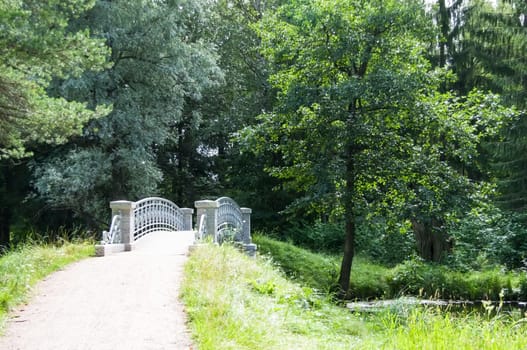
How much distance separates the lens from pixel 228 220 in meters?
18.6

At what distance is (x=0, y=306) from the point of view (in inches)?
280

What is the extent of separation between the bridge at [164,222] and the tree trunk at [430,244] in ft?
23.6

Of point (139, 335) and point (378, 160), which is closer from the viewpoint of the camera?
point (139, 335)

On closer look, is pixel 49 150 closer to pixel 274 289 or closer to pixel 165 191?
pixel 165 191

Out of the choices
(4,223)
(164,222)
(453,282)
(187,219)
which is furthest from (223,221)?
(4,223)

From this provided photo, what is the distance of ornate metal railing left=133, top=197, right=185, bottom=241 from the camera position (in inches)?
631

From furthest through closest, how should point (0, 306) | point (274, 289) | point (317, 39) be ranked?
point (317, 39), point (274, 289), point (0, 306)

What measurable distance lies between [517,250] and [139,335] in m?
18.5

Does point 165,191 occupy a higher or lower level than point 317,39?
lower

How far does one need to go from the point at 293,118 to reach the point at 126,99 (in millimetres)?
8561

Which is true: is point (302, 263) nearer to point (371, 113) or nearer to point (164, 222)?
point (164, 222)

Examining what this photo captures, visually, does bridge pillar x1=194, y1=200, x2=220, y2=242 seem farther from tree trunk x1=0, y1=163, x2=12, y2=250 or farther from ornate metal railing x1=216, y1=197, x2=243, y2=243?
tree trunk x1=0, y1=163, x2=12, y2=250

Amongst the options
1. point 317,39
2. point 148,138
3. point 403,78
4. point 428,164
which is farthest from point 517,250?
point 148,138

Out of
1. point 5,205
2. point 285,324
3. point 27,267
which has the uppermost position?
point 5,205
